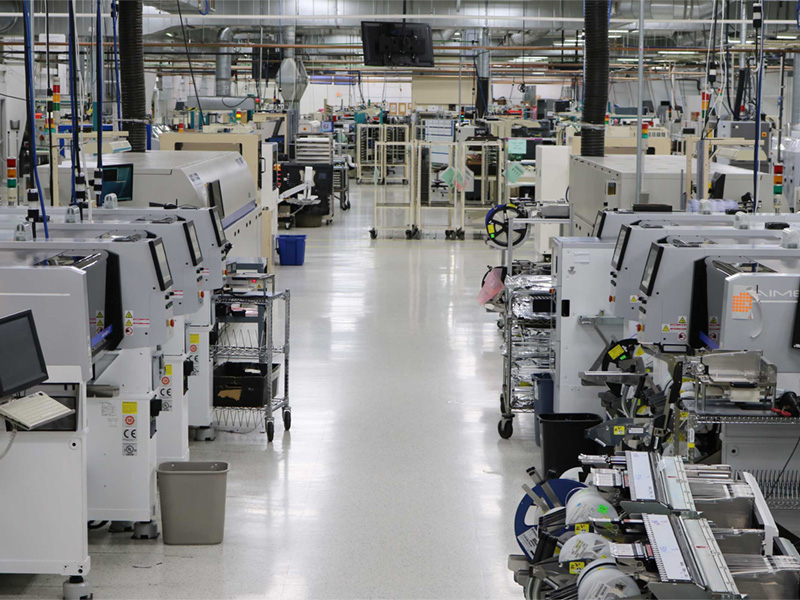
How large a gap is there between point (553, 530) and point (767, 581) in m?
0.76

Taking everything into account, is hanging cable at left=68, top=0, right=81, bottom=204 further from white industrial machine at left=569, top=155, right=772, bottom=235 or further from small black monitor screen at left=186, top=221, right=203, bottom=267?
white industrial machine at left=569, top=155, right=772, bottom=235

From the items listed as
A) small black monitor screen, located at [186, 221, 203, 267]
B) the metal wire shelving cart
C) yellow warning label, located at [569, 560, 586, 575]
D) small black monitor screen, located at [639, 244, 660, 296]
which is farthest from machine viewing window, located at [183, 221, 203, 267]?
yellow warning label, located at [569, 560, 586, 575]

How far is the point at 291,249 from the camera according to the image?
13039mm

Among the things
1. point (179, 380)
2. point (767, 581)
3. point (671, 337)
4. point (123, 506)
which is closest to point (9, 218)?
point (179, 380)

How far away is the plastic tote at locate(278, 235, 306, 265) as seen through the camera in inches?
513

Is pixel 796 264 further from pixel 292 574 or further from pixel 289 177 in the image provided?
pixel 289 177

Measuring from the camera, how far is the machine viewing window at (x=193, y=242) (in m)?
5.07

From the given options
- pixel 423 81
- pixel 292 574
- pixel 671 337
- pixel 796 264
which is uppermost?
pixel 423 81

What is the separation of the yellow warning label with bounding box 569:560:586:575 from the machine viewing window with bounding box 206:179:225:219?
216 inches

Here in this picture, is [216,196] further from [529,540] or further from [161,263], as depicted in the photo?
[529,540]

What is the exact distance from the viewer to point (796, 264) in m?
4.38

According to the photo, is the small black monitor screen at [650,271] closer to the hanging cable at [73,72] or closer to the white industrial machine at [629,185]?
the white industrial machine at [629,185]

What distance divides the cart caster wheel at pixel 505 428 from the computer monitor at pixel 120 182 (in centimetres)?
311

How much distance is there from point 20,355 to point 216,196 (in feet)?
14.7
